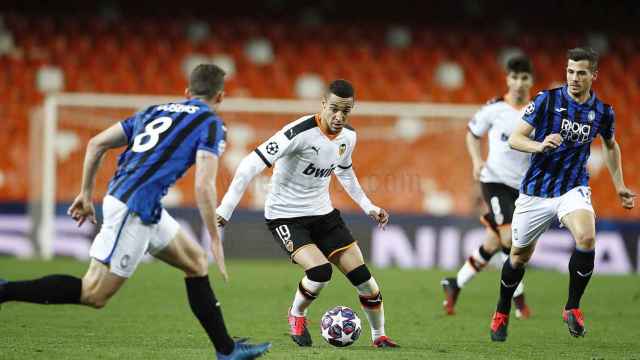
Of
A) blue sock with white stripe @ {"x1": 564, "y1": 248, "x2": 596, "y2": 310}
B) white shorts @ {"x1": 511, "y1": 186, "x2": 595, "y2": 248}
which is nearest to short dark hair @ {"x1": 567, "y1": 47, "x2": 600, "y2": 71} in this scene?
white shorts @ {"x1": 511, "y1": 186, "x2": 595, "y2": 248}

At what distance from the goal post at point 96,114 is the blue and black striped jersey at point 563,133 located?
8.68 meters

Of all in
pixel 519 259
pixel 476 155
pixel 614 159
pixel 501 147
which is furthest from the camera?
pixel 476 155

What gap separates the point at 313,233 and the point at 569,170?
6.54 ft

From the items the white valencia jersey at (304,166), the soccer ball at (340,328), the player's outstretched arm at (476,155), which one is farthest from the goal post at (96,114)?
the soccer ball at (340,328)

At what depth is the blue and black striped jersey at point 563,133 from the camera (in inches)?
310

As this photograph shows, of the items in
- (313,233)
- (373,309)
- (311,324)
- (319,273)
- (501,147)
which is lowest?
(311,324)

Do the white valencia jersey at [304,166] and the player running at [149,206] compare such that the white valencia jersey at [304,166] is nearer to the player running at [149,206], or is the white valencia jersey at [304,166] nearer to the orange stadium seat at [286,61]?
the player running at [149,206]

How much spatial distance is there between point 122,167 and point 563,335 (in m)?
4.32

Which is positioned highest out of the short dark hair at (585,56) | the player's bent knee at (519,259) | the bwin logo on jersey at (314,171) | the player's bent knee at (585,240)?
the short dark hair at (585,56)

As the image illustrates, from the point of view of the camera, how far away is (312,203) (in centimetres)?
808

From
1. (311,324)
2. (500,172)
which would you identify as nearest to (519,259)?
(311,324)

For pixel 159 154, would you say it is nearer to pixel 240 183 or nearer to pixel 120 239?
pixel 120 239

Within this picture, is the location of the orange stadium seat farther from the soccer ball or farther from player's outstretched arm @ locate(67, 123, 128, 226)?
player's outstretched arm @ locate(67, 123, 128, 226)

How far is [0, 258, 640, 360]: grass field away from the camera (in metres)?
7.44
